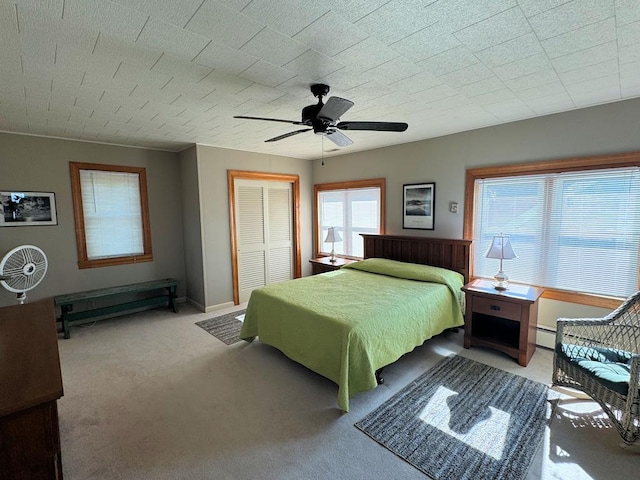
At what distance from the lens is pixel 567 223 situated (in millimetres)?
3133

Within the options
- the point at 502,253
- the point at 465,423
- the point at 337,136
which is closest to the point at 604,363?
the point at 465,423

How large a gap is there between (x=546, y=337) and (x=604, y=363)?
1.16 metres

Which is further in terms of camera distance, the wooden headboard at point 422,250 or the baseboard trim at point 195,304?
the baseboard trim at point 195,304

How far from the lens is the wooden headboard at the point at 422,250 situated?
3801 mm

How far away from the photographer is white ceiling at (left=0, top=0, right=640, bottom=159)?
149 centimetres

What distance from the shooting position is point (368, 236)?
15.7 ft

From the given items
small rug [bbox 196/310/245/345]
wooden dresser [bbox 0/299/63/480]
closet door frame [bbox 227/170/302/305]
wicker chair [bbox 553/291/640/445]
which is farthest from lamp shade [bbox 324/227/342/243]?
wooden dresser [bbox 0/299/63/480]

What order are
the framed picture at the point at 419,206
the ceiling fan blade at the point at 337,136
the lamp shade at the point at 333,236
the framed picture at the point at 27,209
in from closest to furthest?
the ceiling fan blade at the point at 337,136
the framed picture at the point at 27,209
the framed picture at the point at 419,206
the lamp shade at the point at 333,236

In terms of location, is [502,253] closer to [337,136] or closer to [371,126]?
[371,126]

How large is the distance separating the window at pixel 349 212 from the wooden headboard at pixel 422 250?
0.29 m

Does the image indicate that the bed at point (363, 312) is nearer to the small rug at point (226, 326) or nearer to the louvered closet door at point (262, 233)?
the small rug at point (226, 326)

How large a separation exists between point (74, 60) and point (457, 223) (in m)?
4.04

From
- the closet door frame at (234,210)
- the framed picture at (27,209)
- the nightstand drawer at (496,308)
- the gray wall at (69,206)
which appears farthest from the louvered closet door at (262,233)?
the nightstand drawer at (496,308)

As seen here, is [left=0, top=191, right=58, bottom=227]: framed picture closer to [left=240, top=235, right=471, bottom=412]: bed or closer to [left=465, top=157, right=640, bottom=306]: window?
[left=240, top=235, right=471, bottom=412]: bed
